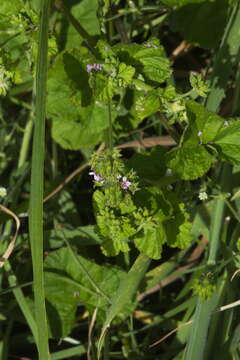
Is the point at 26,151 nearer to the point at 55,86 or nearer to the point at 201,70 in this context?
the point at 55,86

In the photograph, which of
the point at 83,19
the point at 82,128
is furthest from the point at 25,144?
the point at 83,19

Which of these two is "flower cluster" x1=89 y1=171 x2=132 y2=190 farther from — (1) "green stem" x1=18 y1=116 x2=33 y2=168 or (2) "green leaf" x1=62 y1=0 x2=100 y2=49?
(1) "green stem" x1=18 y1=116 x2=33 y2=168

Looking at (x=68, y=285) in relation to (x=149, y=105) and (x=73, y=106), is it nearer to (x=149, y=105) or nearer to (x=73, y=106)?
(x=73, y=106)

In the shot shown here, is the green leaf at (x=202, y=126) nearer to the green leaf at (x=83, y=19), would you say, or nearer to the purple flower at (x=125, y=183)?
the purple flower at (x=125, y=183)

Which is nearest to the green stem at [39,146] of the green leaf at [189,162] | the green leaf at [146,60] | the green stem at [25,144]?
the green leaf at [146,60]

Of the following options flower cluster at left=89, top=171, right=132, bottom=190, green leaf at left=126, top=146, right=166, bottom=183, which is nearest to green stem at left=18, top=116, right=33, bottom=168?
green leaf at left=126, top=146, right=166, bottom=183

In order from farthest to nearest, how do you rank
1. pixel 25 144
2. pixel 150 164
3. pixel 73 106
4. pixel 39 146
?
pixel 25 144, pixel 73 106, pixel 150 164, pixel 39 146

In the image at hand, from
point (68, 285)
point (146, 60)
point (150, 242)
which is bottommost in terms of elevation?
point (68, 285)

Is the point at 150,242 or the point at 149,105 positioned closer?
the point at 149,105
